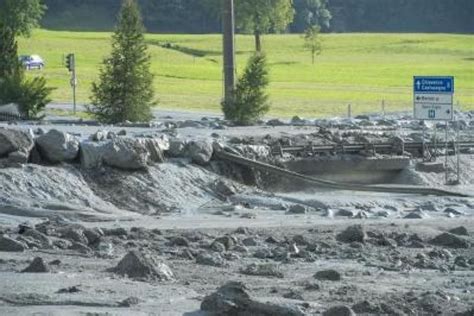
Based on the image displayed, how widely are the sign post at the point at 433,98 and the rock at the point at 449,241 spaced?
11617 mm

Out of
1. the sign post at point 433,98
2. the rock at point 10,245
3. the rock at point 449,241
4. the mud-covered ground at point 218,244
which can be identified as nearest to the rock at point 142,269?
the mud-covered ground at point 218,244

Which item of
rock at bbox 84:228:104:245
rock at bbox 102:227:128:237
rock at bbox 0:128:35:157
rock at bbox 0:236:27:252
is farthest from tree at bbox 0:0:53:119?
rock at bbox 0:236:27:252

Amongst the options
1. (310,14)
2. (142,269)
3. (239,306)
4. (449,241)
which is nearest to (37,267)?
(142,269)

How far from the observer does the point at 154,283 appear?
46.6 ft

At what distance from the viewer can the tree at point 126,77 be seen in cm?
3756

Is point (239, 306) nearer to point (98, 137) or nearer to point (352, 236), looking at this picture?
point (352, 236)

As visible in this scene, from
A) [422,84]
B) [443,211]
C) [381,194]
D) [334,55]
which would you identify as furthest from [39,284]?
[334,55]

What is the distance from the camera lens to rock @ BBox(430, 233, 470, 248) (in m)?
20.3

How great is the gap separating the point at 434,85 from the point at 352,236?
42.1 ft

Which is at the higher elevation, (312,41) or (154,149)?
(312,41)

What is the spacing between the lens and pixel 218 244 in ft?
61.6

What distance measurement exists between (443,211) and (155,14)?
16663 centimetres

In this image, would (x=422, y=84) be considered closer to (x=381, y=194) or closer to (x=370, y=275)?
(x=381, y=194)

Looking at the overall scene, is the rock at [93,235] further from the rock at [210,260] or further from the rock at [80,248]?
the rock at [210,260]
